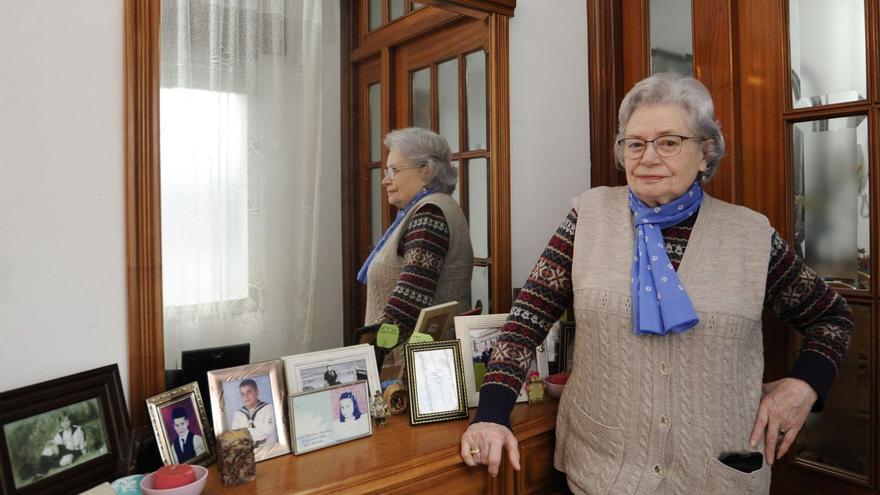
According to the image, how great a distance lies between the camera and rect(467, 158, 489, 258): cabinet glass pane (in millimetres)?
1938

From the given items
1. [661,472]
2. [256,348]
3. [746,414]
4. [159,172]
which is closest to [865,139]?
[746,414]

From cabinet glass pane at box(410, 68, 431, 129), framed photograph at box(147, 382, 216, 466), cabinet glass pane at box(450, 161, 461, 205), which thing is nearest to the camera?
framed photograph at box(147, 382, 216, 466)

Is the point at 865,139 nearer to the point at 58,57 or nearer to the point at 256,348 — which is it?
the point at 256,348

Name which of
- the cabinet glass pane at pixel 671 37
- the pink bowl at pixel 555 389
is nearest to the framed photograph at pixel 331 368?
the pink bowl at pixel 555 389

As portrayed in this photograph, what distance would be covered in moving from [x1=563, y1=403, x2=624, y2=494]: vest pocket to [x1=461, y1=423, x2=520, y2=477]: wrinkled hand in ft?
0.62

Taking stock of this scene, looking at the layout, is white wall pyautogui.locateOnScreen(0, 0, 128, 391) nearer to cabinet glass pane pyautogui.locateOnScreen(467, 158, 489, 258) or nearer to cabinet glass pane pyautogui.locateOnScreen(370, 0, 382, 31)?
cabinet glass pane pyautogui.locateOnScreen(370, 0, 382, 31)

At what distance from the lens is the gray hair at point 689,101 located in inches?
60.6

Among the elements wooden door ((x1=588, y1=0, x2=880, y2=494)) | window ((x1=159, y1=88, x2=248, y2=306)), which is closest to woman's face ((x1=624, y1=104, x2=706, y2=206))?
wooden door ((x1=588, y1=0, x2=880, y2=494))

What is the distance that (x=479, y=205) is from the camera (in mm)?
1958

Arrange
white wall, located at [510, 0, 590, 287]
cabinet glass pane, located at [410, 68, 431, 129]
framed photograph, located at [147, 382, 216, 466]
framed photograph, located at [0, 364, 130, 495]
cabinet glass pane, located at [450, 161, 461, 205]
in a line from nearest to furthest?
framed photograph, located at [0, 364, 130, 495]
framed photograph, located at [147, 382, 216, 466]
cabinet glass pane, located at [410, 68, 431, 129]
cabinet glass pane, located at [450, 161, 461, 205]
white wall, located at [510, 0, 590, 287]

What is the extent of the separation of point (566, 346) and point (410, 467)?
719mm

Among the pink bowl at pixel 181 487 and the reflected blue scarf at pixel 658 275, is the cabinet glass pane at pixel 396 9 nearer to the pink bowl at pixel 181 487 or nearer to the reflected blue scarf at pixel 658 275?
the reflected blue scarf at pixel 658 275

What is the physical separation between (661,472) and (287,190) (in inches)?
41.3

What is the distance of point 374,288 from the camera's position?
1.68m
